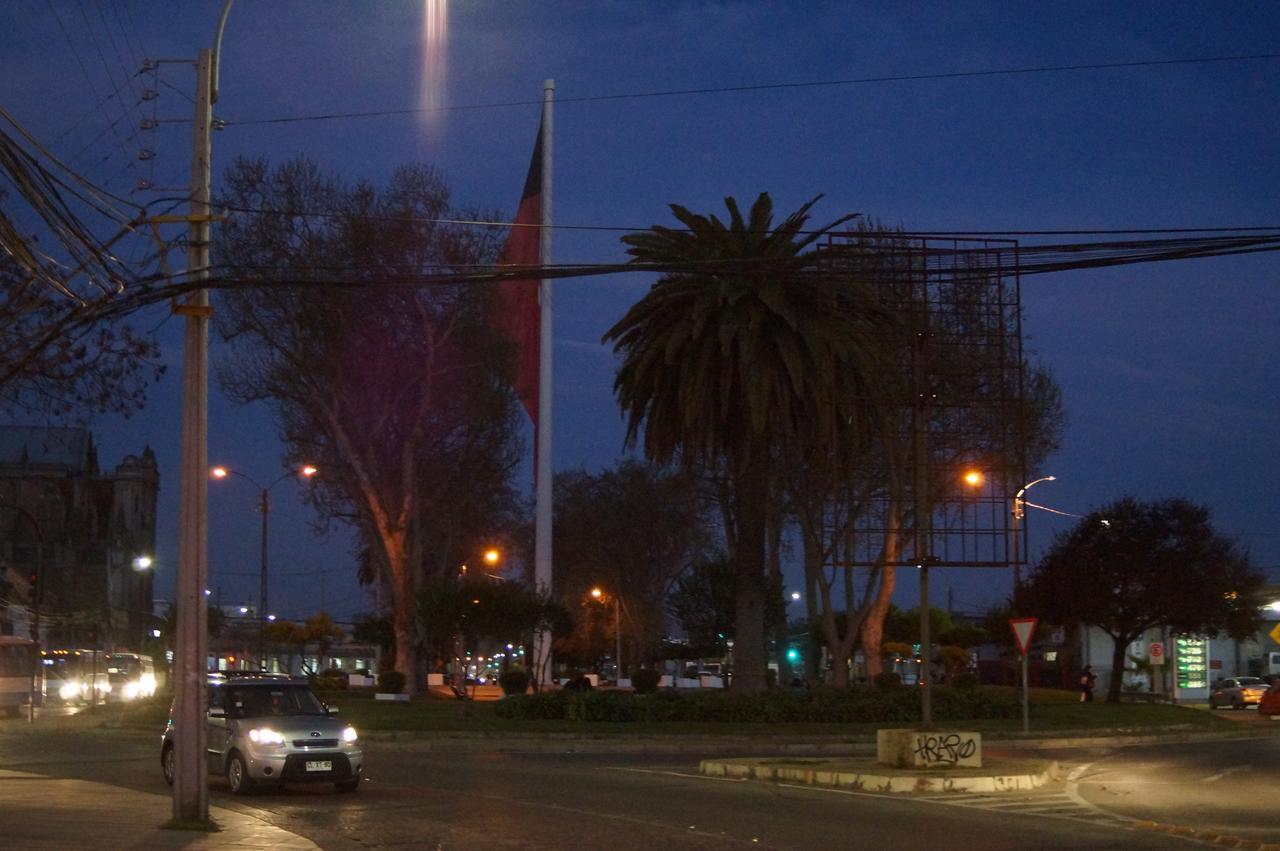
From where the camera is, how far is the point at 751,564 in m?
35.5

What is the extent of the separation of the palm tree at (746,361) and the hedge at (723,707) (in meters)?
1.83

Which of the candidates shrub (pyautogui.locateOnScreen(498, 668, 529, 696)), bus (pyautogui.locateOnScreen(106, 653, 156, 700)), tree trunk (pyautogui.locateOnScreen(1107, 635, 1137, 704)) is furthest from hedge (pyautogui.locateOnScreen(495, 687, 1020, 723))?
bus (pyautogui.locateOnScreen(106, 653, 156, 700))

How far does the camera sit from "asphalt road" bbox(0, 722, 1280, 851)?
577 inches

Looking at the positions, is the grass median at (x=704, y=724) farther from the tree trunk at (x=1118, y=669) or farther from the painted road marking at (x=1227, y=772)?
the painted road marking at (x=1227, y=772)

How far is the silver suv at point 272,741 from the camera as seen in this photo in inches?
726

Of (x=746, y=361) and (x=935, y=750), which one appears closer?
(x=935, y=750)

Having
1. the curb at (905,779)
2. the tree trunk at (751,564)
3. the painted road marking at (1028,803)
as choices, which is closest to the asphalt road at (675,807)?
the painted road marking at (1028,803)

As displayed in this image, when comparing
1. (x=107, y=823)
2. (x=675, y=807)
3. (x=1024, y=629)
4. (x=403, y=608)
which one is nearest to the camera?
(x=107, y=823)

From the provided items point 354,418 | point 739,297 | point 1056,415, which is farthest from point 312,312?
point 1056,415

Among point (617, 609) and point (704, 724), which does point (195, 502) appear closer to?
point (704, 724)

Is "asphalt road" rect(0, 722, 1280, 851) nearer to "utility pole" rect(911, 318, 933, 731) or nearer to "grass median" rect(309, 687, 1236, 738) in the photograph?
"utility pole" rect(911, 318, 933, 731)

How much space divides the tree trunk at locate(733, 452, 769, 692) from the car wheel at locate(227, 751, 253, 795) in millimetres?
18057

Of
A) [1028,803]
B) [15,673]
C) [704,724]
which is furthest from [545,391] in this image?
[1028,803]

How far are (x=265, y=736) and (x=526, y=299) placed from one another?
90.8ft
